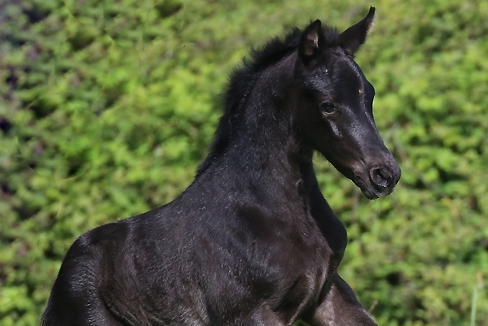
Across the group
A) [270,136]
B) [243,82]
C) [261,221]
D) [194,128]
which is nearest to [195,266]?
[261,221]

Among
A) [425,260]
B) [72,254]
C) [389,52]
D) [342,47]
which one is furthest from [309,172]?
[389,52]

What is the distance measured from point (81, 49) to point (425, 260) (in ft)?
12.2

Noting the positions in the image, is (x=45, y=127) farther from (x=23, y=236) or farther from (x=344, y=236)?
(x=344, y=236)

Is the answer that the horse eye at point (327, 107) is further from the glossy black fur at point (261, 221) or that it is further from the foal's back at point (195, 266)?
the foal's back at point (195, 266)

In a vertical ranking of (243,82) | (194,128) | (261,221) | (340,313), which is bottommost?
(194,128)

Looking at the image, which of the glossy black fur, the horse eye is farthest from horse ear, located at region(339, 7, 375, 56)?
the horse eye

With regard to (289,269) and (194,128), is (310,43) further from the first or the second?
(194,128)

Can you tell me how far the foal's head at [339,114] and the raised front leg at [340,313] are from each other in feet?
2.26

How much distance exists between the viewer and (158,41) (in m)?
8.48

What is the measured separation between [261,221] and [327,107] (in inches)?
23.2

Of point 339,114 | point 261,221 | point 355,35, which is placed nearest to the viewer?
point 339,114

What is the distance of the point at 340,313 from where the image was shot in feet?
14.3

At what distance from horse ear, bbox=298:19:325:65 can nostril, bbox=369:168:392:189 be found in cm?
59

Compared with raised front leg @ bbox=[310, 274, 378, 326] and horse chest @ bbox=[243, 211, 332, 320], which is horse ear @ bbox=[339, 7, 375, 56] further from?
raised front leg @ bbox=[310, 274, 378, 326]
